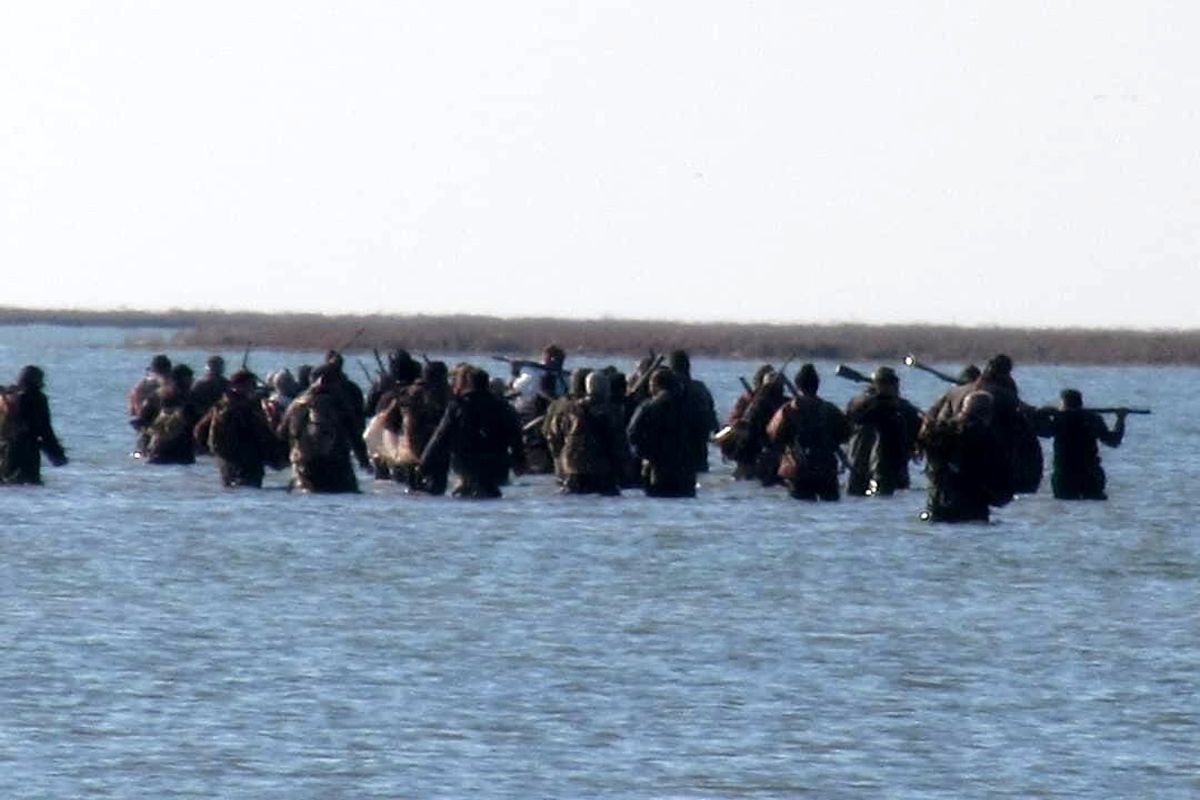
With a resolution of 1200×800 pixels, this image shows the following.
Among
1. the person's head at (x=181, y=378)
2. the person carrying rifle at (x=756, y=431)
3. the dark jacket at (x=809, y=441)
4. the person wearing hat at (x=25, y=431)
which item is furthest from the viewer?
the person's head at (x=181, y=378)

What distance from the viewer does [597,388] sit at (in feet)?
100

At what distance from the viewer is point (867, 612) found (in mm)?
21562

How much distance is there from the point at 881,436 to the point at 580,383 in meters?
2.49

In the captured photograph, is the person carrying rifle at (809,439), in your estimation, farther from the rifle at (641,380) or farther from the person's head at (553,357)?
the person's head at (553,357)

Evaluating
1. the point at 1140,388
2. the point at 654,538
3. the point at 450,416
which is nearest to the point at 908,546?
the point at 654,538

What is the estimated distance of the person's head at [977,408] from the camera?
84.9 feet

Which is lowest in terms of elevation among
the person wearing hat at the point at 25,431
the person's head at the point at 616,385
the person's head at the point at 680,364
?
the person wearing hat at the point at 25,431

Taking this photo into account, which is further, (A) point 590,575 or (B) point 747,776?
(A) point 590,575

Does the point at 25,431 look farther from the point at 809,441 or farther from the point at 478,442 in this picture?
the point at 809,441

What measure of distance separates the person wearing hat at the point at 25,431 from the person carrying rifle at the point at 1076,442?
7.78 meters

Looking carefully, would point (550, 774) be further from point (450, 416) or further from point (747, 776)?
point (450, 416)

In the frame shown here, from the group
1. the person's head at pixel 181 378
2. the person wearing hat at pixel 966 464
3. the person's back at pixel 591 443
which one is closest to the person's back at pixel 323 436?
the person's back at pixel 591 443

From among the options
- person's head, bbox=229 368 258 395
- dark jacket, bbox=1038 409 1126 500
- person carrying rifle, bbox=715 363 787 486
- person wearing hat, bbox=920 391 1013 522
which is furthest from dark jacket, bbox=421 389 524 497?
dark jacket, bbox=1038 409 1126 500

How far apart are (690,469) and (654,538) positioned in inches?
150
